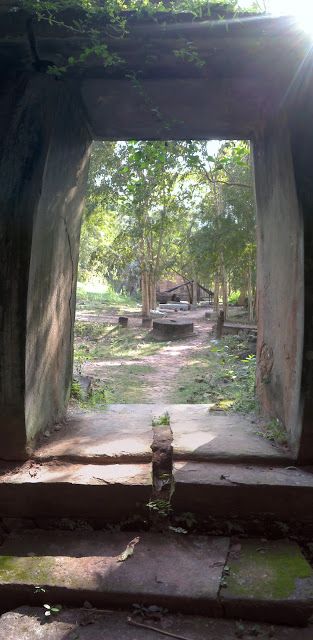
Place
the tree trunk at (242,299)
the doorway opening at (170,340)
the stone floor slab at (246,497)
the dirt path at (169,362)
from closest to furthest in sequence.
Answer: the stone floor slab at (246,497), the doorway opening at (170,340), the dirt path at (169,362), the tree trunk at (242,299)

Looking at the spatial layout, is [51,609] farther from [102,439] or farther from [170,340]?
[170,340]

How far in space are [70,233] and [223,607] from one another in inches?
106

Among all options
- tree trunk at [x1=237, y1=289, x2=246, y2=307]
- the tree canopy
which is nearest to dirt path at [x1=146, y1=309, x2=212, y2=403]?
the tree canopy

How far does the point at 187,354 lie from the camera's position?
510 inches

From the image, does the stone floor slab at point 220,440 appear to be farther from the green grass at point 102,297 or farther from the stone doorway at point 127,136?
the green grass at point 102,297

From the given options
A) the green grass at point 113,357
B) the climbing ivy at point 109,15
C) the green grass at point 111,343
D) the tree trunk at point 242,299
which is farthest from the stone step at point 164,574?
the tree trunk at point 242,299

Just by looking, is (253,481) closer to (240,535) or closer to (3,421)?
(240,535)

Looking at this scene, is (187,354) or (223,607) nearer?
(223,607)

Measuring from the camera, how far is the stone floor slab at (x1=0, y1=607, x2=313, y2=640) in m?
1.98

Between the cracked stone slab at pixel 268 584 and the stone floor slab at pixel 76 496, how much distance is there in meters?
0.59

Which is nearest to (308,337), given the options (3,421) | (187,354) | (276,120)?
(276,120)

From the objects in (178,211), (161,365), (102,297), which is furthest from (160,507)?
(102,297)

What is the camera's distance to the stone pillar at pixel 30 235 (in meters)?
2.69

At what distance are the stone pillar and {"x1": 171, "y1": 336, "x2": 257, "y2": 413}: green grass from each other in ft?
6.21
